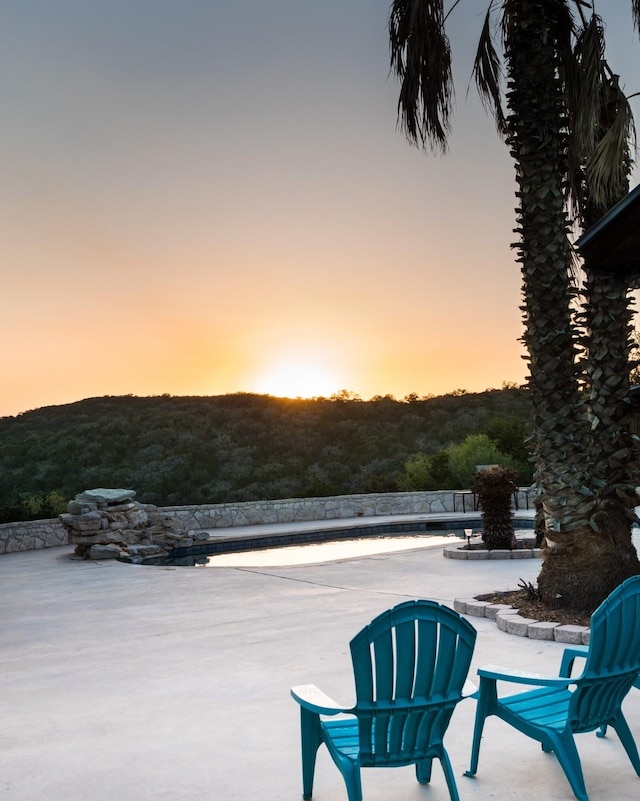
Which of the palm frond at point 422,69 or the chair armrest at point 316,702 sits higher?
the palm frond at point 422,69

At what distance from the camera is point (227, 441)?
41.1 metres

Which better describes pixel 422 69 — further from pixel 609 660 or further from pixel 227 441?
pixel 227 441

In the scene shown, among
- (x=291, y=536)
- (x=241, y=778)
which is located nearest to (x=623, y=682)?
(x=241, y=778)

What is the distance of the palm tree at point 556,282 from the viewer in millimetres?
6762

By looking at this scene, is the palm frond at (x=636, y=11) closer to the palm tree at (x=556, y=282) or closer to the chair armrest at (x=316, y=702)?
the palm tree at (x=556, y=282)

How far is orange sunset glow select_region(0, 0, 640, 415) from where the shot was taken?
15117mm

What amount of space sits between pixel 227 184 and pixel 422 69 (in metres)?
9.70

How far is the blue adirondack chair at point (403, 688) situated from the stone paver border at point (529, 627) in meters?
3.13

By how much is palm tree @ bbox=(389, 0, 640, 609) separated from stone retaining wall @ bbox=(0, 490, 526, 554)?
1196 centimetres

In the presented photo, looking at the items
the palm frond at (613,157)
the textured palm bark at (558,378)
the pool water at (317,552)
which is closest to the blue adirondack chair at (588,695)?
the textured palm bark at (558,378)

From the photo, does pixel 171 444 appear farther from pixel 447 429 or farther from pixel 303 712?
pixel 303 712

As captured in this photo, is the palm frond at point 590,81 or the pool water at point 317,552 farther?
the pool water at point 317,552

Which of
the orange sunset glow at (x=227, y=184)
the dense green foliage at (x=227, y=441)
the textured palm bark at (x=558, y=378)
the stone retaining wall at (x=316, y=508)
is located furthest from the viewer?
the dense green foliage at (x=227, y=441)

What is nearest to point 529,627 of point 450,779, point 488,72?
point 450,779
